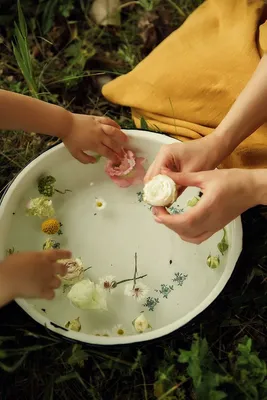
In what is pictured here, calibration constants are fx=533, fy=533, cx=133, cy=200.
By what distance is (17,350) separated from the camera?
952mm

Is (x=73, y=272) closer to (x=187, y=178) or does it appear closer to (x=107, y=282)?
(x=107, y=282)

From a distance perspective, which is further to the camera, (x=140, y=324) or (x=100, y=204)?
(x=100, y=204)

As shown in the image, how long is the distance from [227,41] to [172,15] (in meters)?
0.34

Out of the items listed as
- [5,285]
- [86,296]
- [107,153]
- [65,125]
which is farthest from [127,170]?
[5,285]

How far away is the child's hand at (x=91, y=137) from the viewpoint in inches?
42.4

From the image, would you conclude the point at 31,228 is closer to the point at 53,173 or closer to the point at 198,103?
the point at 53,173

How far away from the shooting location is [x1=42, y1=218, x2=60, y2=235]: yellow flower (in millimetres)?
1116

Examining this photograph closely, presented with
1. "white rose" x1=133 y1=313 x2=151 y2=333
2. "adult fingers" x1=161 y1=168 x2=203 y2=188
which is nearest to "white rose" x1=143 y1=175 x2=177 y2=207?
"adult fingers" x1=161 y1=168 x2=203 y2=188

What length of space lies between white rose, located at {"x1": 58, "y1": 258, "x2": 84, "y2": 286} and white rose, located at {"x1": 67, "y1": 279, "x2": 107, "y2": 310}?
0.02m

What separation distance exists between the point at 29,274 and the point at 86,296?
171 mm

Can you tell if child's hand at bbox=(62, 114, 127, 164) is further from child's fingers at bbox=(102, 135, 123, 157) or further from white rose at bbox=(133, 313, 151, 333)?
white rose at bbox=(133, 313, 151, 333)

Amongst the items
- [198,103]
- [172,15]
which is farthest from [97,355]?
[172,15]

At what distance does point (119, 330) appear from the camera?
1.04m

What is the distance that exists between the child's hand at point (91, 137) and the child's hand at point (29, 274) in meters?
0.27
